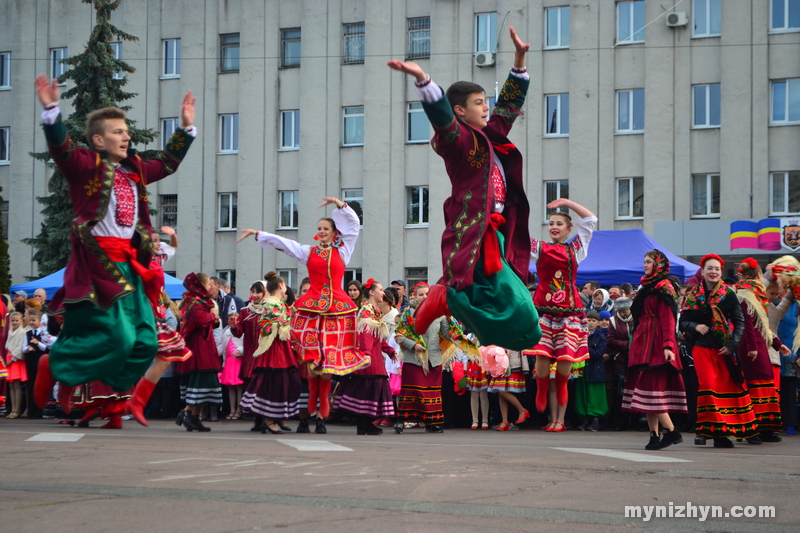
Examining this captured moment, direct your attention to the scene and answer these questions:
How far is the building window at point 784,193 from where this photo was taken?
2836cm

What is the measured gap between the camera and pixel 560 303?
35.9 feet

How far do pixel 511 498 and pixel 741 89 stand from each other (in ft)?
83.2


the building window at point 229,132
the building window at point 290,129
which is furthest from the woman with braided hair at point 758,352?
the building window at point 229,132

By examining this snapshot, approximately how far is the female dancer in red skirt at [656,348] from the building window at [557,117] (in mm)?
20209

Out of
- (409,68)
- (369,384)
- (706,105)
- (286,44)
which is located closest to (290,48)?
(286,44)

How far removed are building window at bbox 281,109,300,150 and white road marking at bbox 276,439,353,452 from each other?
2330 cm

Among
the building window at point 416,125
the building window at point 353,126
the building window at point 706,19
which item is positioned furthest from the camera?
the building window at point 353,126

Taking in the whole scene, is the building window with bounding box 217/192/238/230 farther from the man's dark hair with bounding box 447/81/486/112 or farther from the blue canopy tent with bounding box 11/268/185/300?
the man's dark hair with bounding box 447/81/486/112

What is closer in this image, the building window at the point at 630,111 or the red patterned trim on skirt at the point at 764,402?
the red patterned trim on skirt at the point at 764,402

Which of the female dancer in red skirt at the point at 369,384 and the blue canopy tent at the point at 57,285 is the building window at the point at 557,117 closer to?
the blue canopy tent at the point at 57,285

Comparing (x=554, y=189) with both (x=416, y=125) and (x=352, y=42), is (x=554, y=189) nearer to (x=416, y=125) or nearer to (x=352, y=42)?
(x=416, y=125)

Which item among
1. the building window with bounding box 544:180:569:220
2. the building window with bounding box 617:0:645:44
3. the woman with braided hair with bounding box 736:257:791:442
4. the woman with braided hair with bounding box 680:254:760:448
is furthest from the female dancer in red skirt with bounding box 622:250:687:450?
the building window with bounding box 617:0:645:44

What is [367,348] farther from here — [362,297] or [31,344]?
[31,344]

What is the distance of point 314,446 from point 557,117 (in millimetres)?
22393
